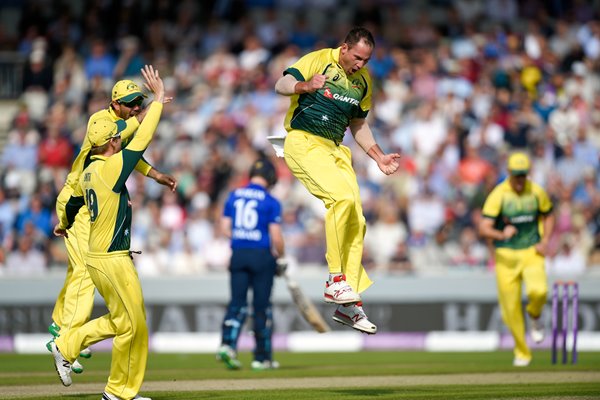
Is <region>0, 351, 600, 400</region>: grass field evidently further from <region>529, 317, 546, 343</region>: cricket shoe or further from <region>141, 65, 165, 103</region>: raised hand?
<region>141, 65, 165, 103</region>: raised hand

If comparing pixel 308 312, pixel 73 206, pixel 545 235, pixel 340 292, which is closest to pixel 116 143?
pixel 73 206

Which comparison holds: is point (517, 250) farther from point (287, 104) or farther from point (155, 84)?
point (287, 104)

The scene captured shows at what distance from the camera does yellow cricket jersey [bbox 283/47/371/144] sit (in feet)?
39.7

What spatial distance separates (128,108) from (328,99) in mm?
2131

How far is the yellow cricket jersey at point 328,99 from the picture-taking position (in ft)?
39.7

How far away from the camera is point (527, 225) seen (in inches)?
672

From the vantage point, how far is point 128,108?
41.9 feet

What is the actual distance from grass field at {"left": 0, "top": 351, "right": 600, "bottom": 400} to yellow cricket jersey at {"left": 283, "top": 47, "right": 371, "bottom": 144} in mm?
2675

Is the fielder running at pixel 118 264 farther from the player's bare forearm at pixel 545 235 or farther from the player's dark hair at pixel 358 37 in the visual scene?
the player's bare forearm at pixel 545 235

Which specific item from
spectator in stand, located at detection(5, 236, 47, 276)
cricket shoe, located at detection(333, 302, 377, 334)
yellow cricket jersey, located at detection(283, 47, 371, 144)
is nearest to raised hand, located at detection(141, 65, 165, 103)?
yellow cricket jersey, located at detection(283, 47, 371, 144)

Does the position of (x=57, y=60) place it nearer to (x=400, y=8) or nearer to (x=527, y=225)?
(x=400, y=8)

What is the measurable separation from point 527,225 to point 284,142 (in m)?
5.80

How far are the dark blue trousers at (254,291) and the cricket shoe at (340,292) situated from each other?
4571 mm

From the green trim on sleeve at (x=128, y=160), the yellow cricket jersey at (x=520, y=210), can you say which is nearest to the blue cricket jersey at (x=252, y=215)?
the yellow cricket jersey at (x=520, y=210)
